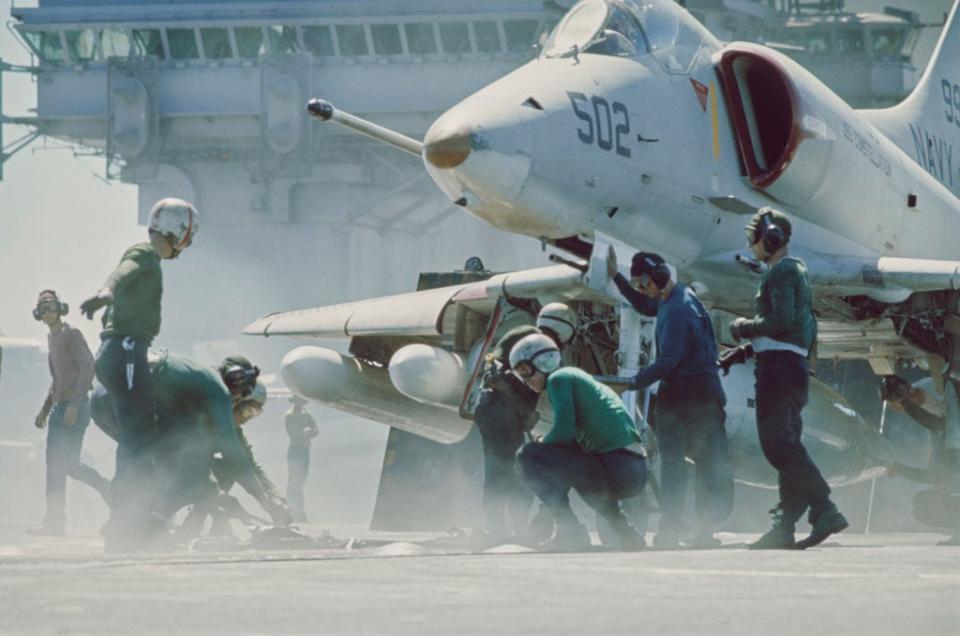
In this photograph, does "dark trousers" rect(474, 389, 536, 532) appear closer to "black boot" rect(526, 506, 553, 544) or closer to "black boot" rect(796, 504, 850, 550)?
"black boot" rect(526, 506, 553, 544)

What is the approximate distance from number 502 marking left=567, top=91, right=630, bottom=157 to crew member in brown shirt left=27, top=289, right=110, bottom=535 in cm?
420

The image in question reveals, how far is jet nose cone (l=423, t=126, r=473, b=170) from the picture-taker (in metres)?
9.70

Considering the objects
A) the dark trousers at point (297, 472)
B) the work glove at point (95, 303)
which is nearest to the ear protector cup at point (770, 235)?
the work glove at point (95, 303)

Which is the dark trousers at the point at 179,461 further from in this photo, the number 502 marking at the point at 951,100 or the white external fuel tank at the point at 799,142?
the number 502 marking at the point at 951,100

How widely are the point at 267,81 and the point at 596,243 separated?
1818 inches

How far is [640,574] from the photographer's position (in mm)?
4777

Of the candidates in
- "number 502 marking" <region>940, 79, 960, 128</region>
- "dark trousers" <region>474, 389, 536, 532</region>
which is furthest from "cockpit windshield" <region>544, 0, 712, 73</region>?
"number 502 marking" <region>940, 79, 960, 128</region>

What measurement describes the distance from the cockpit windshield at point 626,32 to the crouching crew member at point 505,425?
237cm

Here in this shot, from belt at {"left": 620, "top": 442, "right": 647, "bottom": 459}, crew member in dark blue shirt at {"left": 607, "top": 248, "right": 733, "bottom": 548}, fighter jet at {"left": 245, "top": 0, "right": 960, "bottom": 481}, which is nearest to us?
belt at {"left": 620, "top": 442, "right": 647, "bottom": 459}

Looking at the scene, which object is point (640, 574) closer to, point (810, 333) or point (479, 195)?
point (810, 333)

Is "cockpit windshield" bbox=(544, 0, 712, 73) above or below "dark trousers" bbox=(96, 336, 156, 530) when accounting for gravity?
above

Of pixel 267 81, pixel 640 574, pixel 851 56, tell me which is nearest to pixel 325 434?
pixel 267 81

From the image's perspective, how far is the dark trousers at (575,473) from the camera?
841 centimetres

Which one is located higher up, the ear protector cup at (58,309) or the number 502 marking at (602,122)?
the number 502 marking at (602,122)
